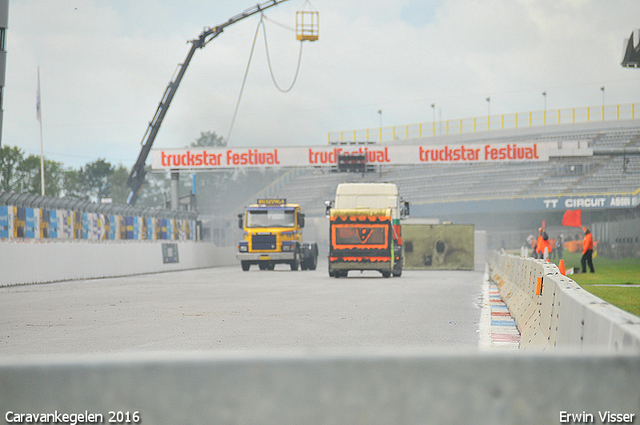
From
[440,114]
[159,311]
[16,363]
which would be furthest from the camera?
[440,114]

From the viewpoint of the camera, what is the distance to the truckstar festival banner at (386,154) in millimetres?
44844

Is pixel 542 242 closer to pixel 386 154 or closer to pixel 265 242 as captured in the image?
pixel 265 242

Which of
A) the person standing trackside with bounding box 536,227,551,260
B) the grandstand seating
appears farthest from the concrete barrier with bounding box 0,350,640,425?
the grandstand seating

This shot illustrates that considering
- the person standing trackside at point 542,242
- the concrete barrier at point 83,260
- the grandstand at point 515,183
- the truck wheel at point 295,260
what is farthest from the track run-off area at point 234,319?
the grandstand at point 515,183

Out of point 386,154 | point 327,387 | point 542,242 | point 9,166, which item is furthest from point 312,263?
point 9,166

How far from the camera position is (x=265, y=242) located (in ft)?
109

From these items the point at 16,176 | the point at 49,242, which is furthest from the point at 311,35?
the point at 16,176

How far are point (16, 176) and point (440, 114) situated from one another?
47.0 m

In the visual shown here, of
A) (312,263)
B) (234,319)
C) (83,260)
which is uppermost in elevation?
(83,260)

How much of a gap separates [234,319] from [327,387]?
10025 mm

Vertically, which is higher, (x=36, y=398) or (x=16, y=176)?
(x=16, y=176)

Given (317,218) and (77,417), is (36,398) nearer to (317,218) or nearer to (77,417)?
(77,417)

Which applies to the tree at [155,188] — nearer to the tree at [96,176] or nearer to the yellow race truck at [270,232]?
Answer: the tree at [96,176]

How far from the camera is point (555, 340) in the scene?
19.5 feet
